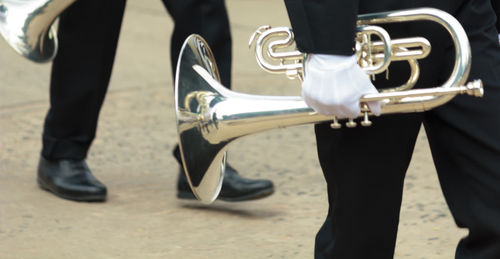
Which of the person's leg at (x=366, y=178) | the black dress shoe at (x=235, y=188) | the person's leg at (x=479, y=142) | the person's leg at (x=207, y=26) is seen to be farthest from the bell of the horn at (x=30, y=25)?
the person's leg at (x=479, y=142)

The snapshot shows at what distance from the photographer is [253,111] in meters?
2.22

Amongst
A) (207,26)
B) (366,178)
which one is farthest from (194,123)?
(207,26)

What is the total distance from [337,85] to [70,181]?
201 cm

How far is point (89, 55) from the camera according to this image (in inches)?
147

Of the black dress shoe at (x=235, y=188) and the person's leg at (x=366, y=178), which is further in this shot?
the black dress shoe at (x=235, y=188)

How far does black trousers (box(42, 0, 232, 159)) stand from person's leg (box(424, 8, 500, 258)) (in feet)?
5.21

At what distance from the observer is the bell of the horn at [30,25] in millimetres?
3572

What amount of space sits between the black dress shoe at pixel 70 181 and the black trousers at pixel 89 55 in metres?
0.04

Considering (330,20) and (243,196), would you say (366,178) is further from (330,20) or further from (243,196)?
(243,196)

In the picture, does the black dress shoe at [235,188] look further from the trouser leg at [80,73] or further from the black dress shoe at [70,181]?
the trouser leg at [80,73]

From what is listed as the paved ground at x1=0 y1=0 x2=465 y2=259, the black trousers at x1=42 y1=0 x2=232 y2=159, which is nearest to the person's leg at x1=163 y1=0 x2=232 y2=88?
the black trousers at x1=42 y1=0 x2=232 y2=159

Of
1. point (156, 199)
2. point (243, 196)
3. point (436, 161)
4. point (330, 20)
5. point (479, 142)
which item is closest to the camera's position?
point (330, 20)

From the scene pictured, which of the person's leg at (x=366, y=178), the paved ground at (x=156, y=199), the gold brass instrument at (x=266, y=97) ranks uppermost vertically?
the gold brass instrument at (x=266, y=97)

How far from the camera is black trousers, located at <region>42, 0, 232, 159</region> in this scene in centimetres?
364
